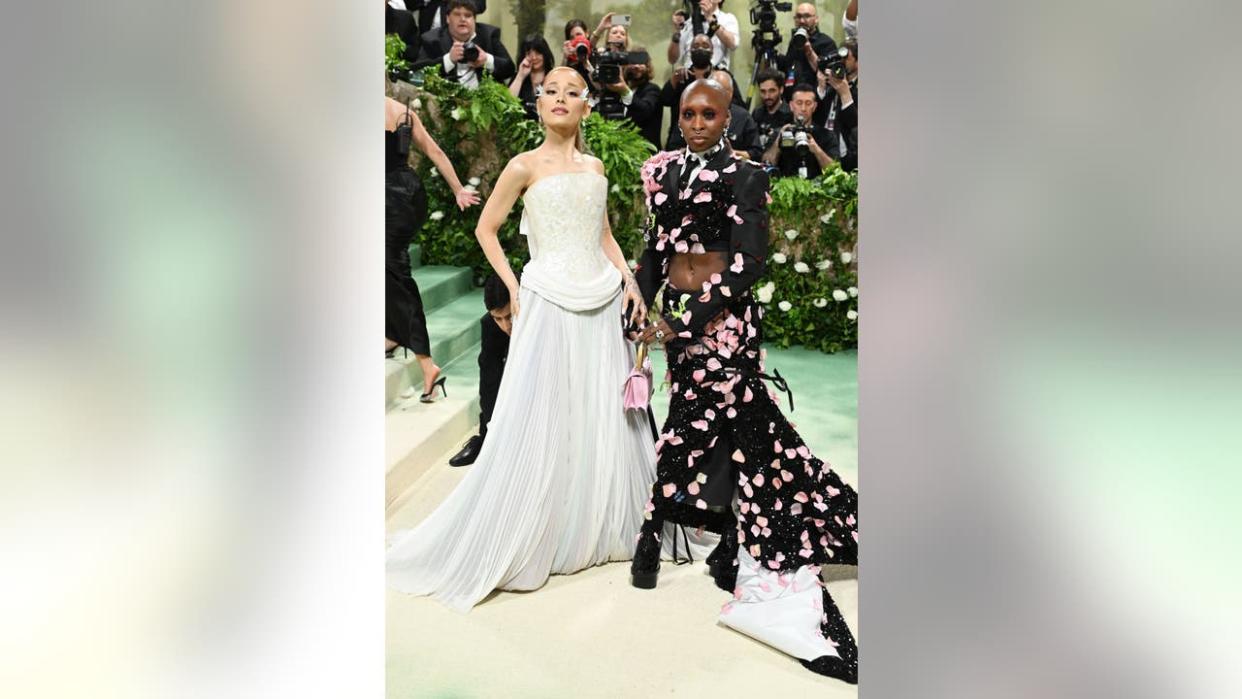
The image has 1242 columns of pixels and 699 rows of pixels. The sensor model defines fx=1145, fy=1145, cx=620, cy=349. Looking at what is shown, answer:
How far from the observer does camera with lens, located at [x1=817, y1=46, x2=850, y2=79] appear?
23.6 ft

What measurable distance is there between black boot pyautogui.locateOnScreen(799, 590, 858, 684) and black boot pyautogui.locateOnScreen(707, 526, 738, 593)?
0.38 meters

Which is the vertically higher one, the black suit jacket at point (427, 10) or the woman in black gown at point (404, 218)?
the black suit jacket at point (427, 10)

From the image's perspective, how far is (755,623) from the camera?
3.29m

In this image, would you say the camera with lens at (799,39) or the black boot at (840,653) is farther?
the camera with lens at (799,39)

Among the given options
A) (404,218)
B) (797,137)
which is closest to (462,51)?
(404,218)

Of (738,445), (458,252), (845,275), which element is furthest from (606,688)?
(845,275)

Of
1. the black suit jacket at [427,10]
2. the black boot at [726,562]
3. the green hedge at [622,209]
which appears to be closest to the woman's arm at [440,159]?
the green hedge at [622,209]

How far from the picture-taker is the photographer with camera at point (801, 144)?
6961 mm

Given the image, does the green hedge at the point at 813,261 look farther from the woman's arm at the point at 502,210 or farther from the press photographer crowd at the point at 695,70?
the woman's arm at the point at 502,210

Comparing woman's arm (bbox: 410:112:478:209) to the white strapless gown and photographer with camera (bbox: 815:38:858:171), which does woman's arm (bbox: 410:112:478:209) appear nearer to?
the white strapless gown

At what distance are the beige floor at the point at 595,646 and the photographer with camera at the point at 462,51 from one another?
10.6 feet
